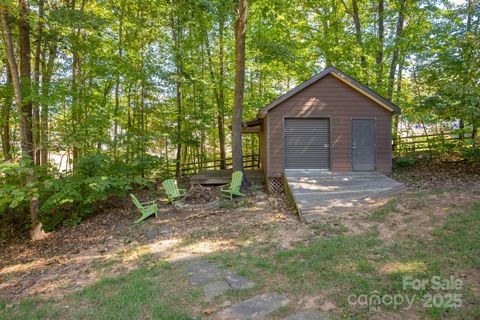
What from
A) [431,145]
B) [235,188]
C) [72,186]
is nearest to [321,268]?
[235,188]

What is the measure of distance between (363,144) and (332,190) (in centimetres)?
303

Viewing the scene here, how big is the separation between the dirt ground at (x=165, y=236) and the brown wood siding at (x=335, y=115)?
1623 mm

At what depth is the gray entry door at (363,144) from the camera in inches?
383

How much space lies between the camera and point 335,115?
31.8ft

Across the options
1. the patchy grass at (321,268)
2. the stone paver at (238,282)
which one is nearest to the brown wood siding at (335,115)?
the patchy grass at (321,268)

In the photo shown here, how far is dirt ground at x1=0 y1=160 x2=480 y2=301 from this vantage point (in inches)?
190

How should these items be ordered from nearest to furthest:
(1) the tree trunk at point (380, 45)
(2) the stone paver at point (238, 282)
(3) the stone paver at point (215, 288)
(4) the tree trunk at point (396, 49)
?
(3) the stone paver at point (215, 288), (2) the stone paver at point (238, 282), (4) the tree trunk at point (396, 49), (1) the tree trunk at point (380, 45)

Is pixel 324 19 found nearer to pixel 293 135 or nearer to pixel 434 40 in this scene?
pixel 434 40

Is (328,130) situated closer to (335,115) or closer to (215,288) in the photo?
(335,115)

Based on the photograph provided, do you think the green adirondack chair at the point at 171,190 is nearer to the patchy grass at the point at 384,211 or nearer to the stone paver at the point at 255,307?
the patchy grass at the point at 384,211

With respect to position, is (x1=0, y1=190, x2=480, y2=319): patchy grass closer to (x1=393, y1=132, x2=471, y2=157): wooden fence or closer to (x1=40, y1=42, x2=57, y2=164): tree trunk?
(x1=40, y1=42, x2=57, y2=164): tree trunk

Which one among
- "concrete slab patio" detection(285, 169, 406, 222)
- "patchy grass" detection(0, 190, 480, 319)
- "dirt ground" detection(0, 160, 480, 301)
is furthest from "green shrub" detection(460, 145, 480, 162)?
"patchy grass" detection(0, 190, 480, 319)

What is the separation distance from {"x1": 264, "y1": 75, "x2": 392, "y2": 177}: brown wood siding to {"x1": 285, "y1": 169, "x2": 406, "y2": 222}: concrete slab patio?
1.91 feet

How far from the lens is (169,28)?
13609mm
